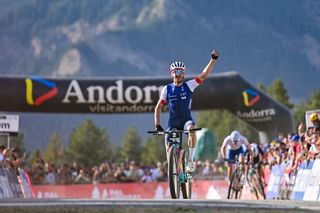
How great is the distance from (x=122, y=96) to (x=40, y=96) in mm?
2771

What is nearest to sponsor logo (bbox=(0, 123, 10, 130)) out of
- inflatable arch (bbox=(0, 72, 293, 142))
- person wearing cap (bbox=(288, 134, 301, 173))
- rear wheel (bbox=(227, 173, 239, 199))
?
inflatable arch (bbox=(0, 72, 293, 142))

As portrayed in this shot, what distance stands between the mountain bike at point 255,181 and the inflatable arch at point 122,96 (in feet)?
25.7

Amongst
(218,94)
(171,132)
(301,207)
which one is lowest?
(301,207)

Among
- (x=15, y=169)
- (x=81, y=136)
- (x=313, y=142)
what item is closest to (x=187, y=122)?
(x=313, y=142)

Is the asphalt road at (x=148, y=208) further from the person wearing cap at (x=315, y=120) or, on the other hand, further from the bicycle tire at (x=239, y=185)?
the bicycle tire at (x=239, y=185)

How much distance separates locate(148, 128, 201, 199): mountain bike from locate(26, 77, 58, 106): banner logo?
14737mm

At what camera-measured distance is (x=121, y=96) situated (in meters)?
28.5

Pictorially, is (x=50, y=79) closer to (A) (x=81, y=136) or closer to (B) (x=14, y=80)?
(B) (x=14, y=80)

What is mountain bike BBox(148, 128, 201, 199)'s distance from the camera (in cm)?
1311

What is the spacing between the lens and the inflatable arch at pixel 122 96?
27750 millimetres

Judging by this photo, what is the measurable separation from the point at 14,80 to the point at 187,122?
49.3 feet

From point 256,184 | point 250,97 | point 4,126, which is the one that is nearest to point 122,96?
point 250,97

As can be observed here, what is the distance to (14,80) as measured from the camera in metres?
27.6

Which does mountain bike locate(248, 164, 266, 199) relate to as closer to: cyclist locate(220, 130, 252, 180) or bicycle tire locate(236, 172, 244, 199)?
cyclist locate(220, 130, 252, 180)
